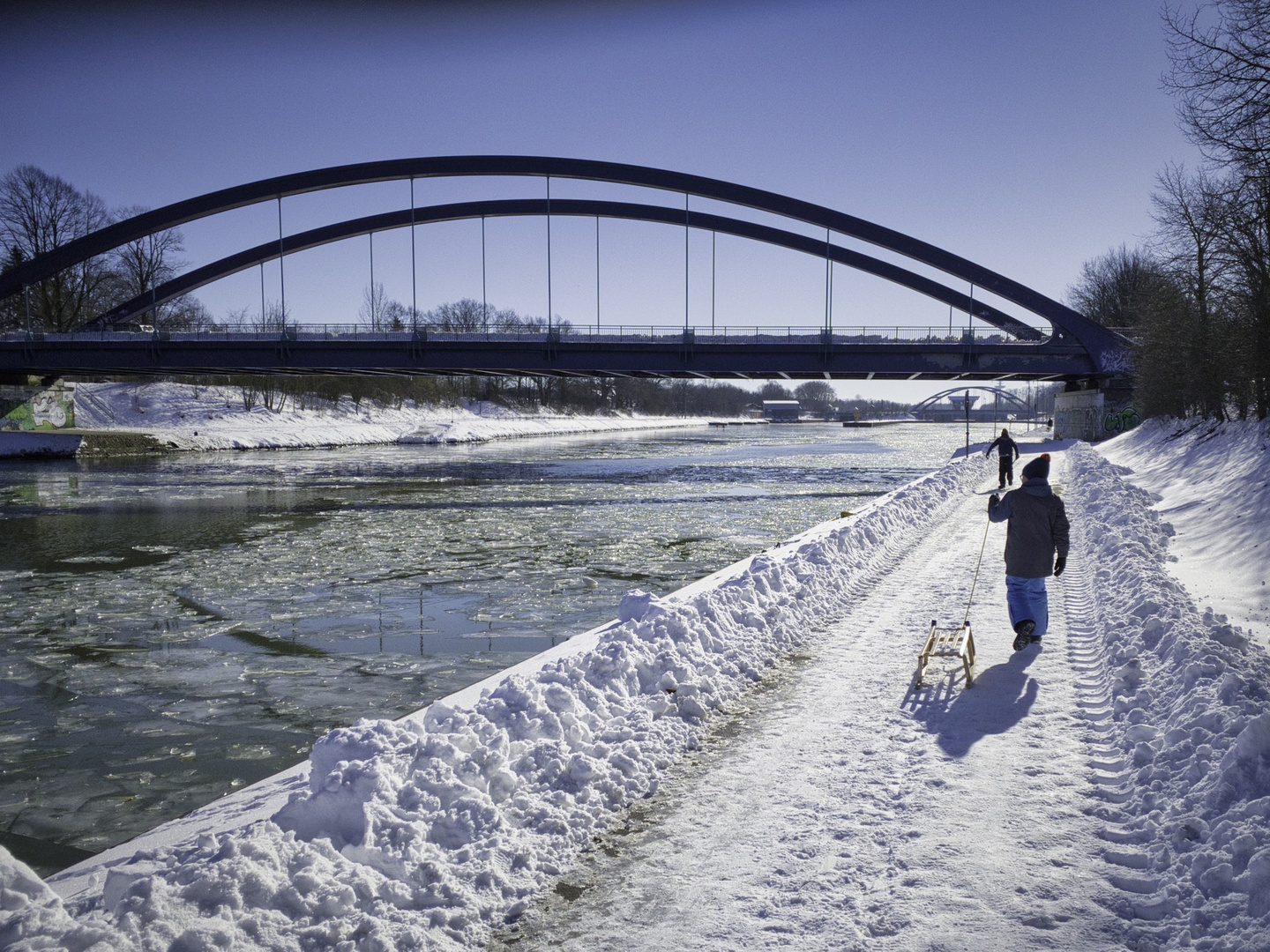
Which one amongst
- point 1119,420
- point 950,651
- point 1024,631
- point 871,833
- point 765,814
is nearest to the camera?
point 871,833

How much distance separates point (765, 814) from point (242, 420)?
64.8 meters

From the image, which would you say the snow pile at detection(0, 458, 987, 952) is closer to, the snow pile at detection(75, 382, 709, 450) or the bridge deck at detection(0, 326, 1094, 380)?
the bridge deck at detection(0, 326, 1094, 380)

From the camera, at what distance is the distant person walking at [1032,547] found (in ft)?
25.2

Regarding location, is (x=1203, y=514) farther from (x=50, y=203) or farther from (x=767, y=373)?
(x=50, y=203)

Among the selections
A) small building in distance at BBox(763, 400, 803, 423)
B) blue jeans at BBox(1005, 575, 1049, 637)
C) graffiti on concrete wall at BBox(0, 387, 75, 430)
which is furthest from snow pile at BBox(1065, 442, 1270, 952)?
small building in distance at BBox(763, 400, 803, 423)

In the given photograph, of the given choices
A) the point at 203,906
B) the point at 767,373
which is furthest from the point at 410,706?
the point at 767,373

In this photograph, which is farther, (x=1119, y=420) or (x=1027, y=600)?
(x=1119, y=420)

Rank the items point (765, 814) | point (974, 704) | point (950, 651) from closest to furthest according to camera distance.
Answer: point (765, 814), point (974, 704), point (950, 651)

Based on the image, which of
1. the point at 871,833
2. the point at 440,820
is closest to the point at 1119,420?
the point at 871,833

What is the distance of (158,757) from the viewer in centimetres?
591

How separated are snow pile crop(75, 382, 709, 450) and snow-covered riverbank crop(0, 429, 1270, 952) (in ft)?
180

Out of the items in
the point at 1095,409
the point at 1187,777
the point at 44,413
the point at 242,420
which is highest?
the point at 44,413

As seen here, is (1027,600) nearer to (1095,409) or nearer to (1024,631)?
(1024,631)

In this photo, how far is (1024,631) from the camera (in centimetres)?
782
